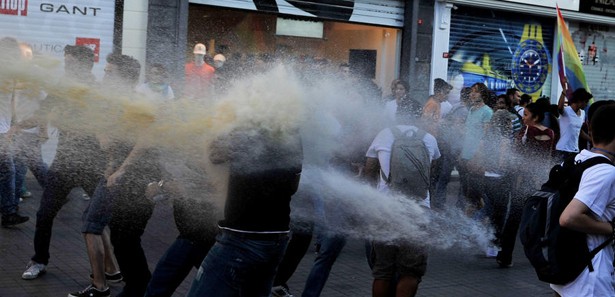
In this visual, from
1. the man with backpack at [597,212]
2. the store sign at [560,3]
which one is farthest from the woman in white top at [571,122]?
the store sign at [560,3]

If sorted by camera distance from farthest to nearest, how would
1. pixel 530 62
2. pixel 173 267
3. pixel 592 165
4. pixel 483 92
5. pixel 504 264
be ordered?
pixel 530 62 < pixel 483 92 < pixel 504 264 < pixel 173 267 < pixel 592 165

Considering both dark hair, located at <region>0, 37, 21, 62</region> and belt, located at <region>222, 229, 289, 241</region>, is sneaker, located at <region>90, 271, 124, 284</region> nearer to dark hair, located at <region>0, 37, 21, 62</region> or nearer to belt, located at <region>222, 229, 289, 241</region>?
dark hair, located at <region>0, 37, 21, 62</region>

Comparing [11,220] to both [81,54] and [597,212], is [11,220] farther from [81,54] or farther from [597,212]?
[597,212]

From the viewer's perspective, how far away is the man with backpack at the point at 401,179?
5055mm

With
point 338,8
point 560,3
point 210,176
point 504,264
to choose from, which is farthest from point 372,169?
point 560,3

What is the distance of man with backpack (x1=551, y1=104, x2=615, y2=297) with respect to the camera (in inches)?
145

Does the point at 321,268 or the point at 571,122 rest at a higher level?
the point at 571,122

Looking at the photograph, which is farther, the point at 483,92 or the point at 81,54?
the point at 483,92

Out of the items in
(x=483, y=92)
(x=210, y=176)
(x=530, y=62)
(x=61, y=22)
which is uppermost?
(x=530, y=62)

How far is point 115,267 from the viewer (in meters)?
6.43

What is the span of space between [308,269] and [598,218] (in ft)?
12.5

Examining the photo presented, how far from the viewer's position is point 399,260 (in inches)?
200

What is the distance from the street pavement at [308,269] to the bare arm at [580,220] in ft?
9.75

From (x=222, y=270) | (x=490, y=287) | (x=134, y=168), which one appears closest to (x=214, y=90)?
(x=134, y=168)
